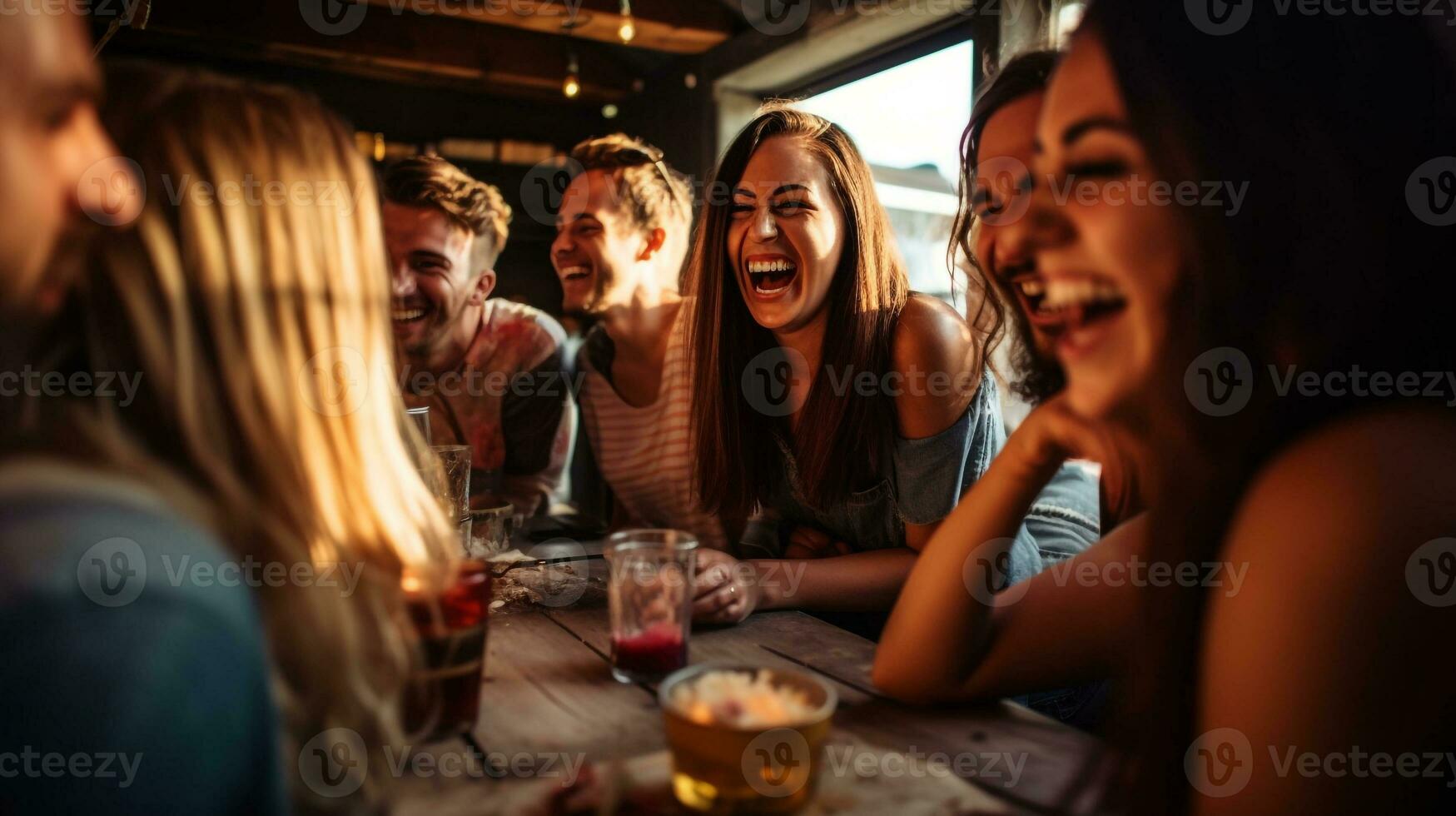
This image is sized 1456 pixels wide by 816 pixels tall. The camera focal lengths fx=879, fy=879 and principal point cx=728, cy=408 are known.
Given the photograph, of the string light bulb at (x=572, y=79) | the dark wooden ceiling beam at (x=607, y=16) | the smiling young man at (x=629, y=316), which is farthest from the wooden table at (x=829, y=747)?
the string light bulb at (x=572, y=79)

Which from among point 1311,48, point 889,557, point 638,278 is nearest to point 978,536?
point 1311,48

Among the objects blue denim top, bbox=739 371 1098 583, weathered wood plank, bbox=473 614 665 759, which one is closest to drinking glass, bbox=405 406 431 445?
weathered wood plank, bbox=473 614 665 759

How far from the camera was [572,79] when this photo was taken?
4359mm

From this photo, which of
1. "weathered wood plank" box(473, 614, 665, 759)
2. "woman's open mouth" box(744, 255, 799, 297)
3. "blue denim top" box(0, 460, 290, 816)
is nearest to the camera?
"blue denim top" box(0, 460, 290, 816)

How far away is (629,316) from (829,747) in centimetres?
200

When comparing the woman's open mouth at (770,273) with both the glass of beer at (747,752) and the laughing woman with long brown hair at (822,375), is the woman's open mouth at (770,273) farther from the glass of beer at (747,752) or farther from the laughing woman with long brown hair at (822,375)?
the glass of beer at (747,752)

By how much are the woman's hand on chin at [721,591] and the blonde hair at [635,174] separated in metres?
1.70

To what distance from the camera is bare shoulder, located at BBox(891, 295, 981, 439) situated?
A: 175cm

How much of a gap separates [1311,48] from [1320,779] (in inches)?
22.9

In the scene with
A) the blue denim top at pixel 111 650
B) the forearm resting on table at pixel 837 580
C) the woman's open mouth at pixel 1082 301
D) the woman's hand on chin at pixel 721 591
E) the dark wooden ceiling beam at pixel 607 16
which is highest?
the dark wooden ceiling beam at pixel 607 16

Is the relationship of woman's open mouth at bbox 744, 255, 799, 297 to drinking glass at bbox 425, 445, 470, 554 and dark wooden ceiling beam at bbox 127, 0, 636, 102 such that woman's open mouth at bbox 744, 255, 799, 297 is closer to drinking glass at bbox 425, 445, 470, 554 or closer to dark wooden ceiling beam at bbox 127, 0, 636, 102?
drinking glass at bbox 425, 445, 470, 554

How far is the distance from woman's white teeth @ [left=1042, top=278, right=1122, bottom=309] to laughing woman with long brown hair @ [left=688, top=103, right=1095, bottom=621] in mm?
904

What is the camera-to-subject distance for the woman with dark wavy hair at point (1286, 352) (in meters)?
0.67

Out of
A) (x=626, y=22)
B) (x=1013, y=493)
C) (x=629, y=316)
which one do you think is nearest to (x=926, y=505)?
(x=1013, y=493)
